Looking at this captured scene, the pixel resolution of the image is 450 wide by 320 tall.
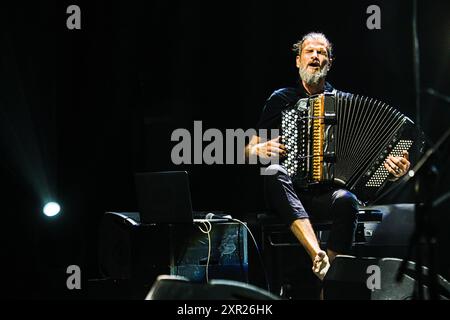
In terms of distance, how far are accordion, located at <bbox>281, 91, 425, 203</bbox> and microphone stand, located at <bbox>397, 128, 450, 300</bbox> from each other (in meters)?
1.48

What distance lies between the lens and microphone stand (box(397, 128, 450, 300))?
169 centimetres

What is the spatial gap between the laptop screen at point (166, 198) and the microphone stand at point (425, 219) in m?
1.49

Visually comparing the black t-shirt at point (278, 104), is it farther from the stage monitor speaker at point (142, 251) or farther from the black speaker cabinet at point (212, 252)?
the stage monitor speaker at point (142, 251)

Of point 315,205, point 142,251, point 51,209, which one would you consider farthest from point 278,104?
point 51,209

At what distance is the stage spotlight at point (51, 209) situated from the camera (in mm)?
4125

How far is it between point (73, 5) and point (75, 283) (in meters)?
1.96

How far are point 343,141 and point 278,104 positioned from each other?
483 mm

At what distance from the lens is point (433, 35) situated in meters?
4.06

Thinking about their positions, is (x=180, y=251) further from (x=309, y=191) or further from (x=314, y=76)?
(x=314, y=76)

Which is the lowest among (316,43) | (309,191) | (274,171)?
(309,191)

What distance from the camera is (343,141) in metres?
3.34

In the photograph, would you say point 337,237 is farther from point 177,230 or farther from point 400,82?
point 400,82

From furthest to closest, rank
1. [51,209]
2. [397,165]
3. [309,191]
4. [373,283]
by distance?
[51,209], [309,191], [397,165], [373,283]
